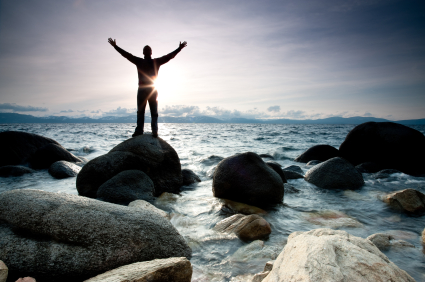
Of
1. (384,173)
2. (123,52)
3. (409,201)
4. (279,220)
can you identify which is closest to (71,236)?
(279,220)

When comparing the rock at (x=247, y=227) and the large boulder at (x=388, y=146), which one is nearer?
the rock at (x=247, y=227)

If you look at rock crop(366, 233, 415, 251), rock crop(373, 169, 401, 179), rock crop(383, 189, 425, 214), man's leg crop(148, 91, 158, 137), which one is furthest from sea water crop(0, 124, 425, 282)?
man's leg crop(148, 91, 158, 137)

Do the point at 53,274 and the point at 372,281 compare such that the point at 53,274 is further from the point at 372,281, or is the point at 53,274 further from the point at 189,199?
the point at 189,199

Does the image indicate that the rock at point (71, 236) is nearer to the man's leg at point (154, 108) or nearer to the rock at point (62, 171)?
the man's leg at point (154, 108)

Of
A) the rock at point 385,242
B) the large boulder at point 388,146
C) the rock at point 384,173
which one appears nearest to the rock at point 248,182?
the rock at point 385,242

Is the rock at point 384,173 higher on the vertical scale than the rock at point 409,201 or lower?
lower

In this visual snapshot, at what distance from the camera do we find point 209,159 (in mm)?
10938

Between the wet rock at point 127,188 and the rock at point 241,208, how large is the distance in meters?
1.71

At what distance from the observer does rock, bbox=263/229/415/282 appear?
4.98ft

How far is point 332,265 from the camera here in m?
1.59

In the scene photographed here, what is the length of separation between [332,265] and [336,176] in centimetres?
573

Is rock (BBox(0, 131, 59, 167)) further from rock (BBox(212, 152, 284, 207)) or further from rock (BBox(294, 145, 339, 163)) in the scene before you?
rock (BBox(294, 145, 339, 163))

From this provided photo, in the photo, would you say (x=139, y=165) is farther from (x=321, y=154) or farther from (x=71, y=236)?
(x=321, y=154)

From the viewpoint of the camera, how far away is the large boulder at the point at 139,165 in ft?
17.5
